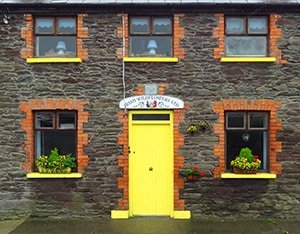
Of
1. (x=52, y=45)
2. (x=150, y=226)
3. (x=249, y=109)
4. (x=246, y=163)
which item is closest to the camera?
(x=150, y=226)

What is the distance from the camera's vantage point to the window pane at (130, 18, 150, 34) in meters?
9.09

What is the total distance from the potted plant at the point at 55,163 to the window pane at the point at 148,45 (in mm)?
3046

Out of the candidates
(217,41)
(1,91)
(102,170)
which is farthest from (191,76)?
(1,91)

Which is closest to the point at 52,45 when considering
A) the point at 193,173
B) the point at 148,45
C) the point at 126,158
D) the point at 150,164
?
the point at 148,45

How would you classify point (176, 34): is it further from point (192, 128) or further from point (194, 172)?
point (194, 172)

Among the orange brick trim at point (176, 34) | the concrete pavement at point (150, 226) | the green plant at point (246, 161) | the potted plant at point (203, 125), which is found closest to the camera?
the concrete pavement at point (150, 226)

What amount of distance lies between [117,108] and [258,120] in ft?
11.4

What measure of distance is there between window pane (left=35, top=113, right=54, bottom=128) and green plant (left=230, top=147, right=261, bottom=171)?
180 inches

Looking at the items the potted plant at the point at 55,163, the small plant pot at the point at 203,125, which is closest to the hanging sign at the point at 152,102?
the small plant pot at the point at 203,125

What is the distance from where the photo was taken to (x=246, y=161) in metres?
8.75

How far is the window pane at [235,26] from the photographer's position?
9.07m

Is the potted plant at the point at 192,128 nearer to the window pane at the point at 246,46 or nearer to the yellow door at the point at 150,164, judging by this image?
the yellow door at the point at 150,164

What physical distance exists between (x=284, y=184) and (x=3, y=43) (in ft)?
25.1

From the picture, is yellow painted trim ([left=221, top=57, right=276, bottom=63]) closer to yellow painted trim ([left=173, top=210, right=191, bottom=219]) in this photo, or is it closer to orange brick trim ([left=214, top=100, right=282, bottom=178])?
orange brick trim ([left=214, top=100, right=282, bottom=178])
